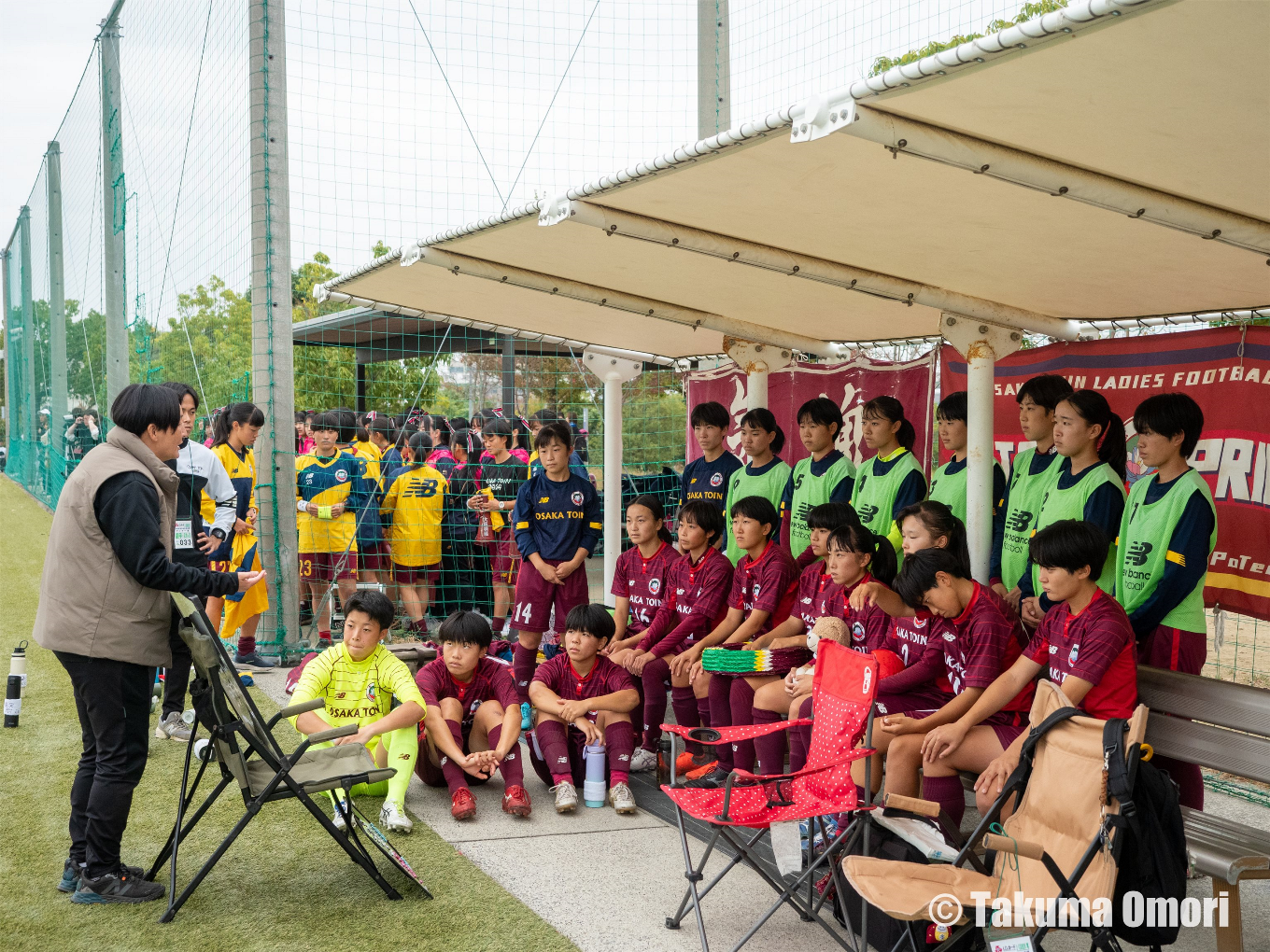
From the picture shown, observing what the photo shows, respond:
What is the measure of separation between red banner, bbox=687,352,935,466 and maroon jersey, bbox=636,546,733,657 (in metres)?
1.08

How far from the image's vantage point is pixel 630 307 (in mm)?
5359

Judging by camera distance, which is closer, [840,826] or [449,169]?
[840,826]

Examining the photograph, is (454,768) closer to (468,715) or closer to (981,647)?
(468,715)

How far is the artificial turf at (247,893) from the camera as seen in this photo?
9.87ft

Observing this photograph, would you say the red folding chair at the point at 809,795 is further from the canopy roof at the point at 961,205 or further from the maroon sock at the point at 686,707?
the canopy roof at the point at 961,205

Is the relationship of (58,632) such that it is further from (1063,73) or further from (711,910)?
(1063,73)

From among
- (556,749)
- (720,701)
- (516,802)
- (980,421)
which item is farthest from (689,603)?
(980,421)

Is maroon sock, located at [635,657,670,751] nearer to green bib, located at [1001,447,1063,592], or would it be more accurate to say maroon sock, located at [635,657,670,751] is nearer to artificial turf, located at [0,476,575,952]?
artificial turf, located at [0,476,575,952]

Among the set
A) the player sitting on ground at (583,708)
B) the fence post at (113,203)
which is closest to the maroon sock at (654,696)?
the player sitting on ground at (583,708)

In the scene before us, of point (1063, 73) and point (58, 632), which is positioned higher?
point (1063, 73)

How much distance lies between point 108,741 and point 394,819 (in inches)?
44.8

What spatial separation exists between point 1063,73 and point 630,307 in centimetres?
331

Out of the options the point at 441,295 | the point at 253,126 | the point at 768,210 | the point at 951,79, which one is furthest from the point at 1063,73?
the point at 253,126

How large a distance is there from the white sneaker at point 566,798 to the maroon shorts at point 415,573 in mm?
3630
